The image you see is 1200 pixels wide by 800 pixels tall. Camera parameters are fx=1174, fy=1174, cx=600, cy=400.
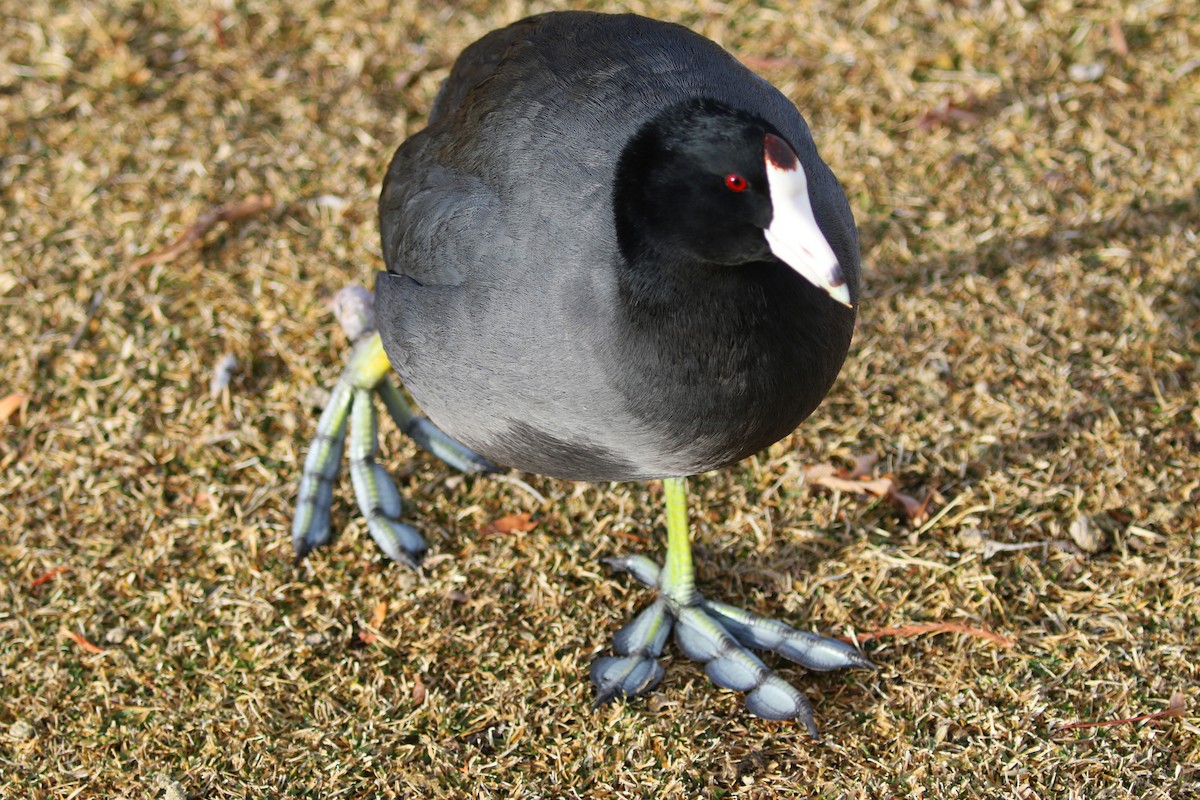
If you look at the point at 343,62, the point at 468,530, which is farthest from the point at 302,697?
the point at 343,62

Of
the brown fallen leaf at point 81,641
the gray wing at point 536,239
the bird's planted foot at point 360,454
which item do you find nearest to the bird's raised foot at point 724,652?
the gray wing at point 536,239

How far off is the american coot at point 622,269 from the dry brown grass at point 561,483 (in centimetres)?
26

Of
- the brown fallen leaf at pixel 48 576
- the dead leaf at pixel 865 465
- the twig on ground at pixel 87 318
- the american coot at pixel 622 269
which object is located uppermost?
the american coot at pixel 622 269

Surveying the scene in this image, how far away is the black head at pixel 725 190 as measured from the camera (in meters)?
1.96

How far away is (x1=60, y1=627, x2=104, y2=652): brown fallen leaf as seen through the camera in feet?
9.27

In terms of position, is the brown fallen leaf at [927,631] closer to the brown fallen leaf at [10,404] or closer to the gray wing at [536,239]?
the gray wing at [536,239]

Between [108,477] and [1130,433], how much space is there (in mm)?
2738

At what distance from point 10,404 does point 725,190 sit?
2365 millimetres

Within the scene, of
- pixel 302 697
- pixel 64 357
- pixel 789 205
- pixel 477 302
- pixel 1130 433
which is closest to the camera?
pixel 789 205

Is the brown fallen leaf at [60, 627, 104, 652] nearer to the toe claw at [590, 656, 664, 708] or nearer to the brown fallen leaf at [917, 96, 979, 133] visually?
the toe claw at [590, 656, 664, 708]

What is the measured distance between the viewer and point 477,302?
2289 millimetres

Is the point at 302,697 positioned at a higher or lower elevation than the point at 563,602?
lower

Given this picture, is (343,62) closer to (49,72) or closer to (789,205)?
(49,72)

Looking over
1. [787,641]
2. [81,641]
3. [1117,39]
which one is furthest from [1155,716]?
[1117,39]
